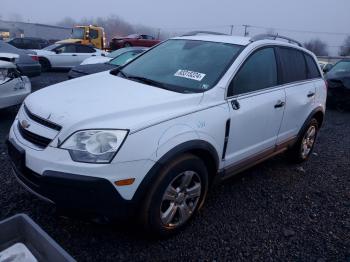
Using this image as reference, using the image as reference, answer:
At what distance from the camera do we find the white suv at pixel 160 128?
2.28 m

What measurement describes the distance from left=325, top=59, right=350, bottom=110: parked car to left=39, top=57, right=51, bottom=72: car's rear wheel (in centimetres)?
1080

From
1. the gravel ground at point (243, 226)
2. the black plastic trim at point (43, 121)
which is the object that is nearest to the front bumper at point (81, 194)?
the black plastic trim at point (43, 121)

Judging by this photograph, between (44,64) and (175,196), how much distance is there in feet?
42.0

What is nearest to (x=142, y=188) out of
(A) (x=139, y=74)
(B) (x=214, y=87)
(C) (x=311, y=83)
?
(B) (x=214, y=87)

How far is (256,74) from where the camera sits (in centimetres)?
346

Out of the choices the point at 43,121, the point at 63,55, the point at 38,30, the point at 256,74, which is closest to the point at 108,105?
the point at 43,121

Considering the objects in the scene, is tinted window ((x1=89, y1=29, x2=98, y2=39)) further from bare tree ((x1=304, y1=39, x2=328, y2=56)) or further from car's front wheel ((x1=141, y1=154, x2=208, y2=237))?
bare tree ((x1=304, y1=39, x2=328, y2=56))

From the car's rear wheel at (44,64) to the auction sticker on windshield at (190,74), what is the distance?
39.2ft

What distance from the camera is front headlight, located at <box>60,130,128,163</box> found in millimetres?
2248

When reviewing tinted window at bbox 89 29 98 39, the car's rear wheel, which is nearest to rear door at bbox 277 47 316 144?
the car's rear wheel

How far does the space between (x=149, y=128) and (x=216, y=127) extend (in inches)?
28.7

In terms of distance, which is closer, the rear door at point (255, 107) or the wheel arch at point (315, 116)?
the rear door at point (255, 107)

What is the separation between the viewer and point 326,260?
9.29 ft

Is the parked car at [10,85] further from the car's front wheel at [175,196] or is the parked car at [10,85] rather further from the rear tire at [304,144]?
the rear tire at [304,144]
